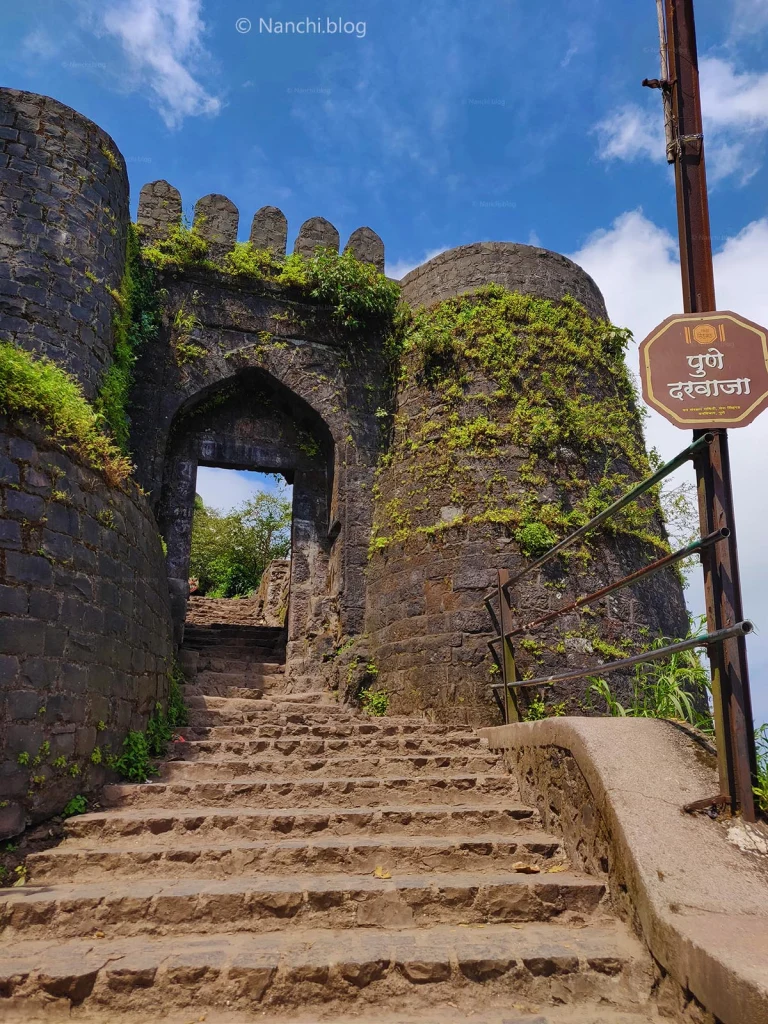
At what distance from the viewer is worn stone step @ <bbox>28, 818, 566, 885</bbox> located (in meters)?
3.34

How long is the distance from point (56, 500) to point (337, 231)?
21.1 ft

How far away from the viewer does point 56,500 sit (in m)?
4.32

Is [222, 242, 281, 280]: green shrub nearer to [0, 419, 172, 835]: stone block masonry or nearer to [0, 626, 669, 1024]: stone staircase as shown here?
[0, 419, 172, 835]: stone block masonry

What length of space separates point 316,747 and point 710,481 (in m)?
3.51

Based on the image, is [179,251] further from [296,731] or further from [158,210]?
[296,731]

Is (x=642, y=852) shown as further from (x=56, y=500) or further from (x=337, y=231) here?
(x=337, y=231)

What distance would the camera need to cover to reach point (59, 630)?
4.16m

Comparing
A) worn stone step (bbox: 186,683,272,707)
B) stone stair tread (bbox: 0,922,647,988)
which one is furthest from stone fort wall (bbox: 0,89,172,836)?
stone stair tread (bbox: 0,922,647,988)

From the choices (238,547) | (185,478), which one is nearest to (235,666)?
(185,478)

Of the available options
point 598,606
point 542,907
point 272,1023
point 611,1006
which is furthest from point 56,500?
point 598,606

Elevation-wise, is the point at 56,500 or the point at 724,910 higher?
the point at 56,500

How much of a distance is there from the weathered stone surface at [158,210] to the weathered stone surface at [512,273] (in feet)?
10.5

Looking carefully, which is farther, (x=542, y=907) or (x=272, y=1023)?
(x=542, y=907)

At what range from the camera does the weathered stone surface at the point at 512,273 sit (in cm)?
855
